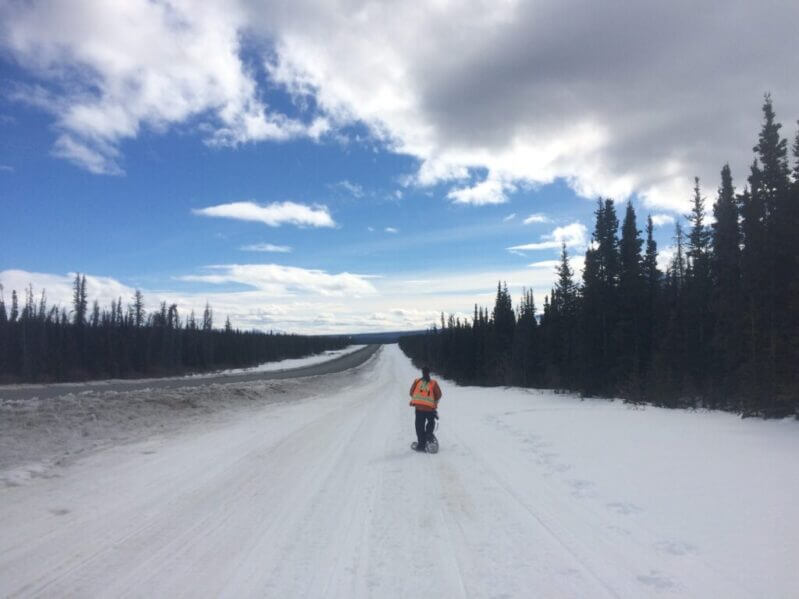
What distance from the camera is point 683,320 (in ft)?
126

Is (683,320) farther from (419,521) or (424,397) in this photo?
(419,521)

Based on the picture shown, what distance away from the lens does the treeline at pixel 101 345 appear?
6219 centimetres

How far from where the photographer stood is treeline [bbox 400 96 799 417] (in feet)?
65.1

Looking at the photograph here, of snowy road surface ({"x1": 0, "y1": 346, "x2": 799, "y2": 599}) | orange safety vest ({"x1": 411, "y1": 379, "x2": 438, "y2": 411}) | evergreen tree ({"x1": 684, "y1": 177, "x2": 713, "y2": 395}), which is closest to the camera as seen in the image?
snowy road surface ({"x1": 0, "y1": 346, "x2": 799, "y2": 599})

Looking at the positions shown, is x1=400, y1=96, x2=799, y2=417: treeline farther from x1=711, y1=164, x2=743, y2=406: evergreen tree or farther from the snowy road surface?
the snowy road surface

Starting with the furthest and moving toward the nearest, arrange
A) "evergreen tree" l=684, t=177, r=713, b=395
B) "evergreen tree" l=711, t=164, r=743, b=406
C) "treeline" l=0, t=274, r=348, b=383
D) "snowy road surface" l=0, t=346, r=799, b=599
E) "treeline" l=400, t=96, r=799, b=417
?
"treeline" l=0, t=274, r=348, b=383, "evergreen tree" l=684, t=177, r=713, b=395, "evergreen tree" l=711, t=164, r=743, b=406, "treeline" l=400, t=96, r=799, b=417, "snowy road surface" l=0, t=346, r=799, b=599

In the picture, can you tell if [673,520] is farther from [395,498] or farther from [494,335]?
[494,335]

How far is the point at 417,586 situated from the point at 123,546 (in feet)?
11.3

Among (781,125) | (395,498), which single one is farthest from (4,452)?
(781,125)

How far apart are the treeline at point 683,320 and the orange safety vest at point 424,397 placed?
37.0 ft

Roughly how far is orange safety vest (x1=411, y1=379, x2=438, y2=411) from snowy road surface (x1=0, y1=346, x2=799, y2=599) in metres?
1.10

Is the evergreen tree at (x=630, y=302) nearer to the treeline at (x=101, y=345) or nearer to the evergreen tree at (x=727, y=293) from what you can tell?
the evergreen tree at (x=727, y=293)

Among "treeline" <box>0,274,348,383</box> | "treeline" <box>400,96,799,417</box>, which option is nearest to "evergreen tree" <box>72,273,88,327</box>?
"treeline" <box>0,274,348,383</box>

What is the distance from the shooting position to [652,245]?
5119 cm
